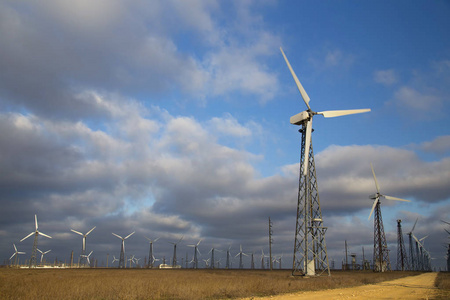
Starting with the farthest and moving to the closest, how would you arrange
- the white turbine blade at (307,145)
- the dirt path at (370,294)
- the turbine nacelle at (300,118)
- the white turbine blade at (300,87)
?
the white turbine blade at (300,87), the turbine nacelle at (300,118), the white turbine blade at (307,145), the dirt path at (370,294)

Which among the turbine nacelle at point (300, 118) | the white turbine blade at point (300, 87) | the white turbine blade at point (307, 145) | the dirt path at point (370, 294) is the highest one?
the white turbine blade at point (300, 87)

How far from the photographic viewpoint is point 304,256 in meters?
49.1

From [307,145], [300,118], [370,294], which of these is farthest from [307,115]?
[370,294]

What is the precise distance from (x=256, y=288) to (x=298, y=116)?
28.8 metres

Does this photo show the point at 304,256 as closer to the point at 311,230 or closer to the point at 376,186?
the point at 311,230

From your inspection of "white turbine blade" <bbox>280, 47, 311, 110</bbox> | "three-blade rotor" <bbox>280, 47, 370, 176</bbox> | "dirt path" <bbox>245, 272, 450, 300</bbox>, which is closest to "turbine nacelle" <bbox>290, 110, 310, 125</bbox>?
"three-blade rotor" <bbox>280, 47, 370, 176</bbox>

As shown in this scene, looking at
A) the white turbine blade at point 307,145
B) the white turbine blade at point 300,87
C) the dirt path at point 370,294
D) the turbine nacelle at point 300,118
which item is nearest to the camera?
the dirt path at point 370,294

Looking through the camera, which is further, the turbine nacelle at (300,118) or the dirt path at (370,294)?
the turbine nacelle at (300,118)

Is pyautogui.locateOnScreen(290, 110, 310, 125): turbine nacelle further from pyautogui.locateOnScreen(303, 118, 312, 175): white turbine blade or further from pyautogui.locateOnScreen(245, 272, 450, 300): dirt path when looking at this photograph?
pyautogui.locateOnScreen(245, 272, 450, 300): dirt path

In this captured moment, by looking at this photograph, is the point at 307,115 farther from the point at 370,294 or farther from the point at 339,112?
the point at 370,294

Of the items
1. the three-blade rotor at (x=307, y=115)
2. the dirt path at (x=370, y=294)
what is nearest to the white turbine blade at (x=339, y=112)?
the three-blade rotor at (x=307, y=115)

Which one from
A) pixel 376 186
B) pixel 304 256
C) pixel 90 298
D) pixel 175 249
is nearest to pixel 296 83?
pixel 304 256

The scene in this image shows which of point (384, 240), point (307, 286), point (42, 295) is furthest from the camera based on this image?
point (384, 240)

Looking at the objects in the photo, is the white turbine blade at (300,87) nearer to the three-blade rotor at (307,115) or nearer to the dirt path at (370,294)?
the three-blade rotor at (307,115)
